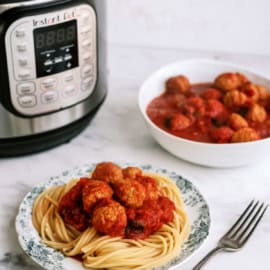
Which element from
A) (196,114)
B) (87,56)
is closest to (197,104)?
(196,114)

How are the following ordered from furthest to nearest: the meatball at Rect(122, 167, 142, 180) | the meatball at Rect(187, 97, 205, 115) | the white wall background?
the white wall background → the meatball at Rect(187, 97, 205, 115) → the meatball at Rect(122, 167, 142, 180)

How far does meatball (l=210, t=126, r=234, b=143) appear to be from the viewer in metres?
1.24

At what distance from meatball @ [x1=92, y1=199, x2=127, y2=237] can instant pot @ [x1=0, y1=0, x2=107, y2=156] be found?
0.28 meters

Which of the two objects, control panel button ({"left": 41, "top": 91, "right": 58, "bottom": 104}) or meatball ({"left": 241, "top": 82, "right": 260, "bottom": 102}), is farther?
meatball ({"left": 241, "top": 82, "right": 260, "bottom": 102})

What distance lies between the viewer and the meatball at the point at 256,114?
129cm

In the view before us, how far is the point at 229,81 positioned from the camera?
4.55 ft

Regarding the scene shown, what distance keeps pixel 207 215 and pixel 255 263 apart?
11 cm

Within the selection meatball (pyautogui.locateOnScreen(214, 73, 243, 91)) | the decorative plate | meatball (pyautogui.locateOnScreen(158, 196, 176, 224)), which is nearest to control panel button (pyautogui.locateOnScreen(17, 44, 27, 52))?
the decorative plate

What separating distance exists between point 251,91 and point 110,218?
507 millimetres

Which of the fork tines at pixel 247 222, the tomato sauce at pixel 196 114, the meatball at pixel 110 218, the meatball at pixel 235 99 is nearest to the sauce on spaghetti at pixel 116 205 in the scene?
the meatball at pixel 110 218

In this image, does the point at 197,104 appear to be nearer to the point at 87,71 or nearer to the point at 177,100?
the point at 177,100

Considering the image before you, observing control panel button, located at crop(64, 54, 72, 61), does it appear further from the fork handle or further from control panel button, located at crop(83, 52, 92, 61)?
the fork handle

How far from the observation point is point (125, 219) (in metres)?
1.01

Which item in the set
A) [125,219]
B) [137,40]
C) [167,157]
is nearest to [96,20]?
[167,157]
